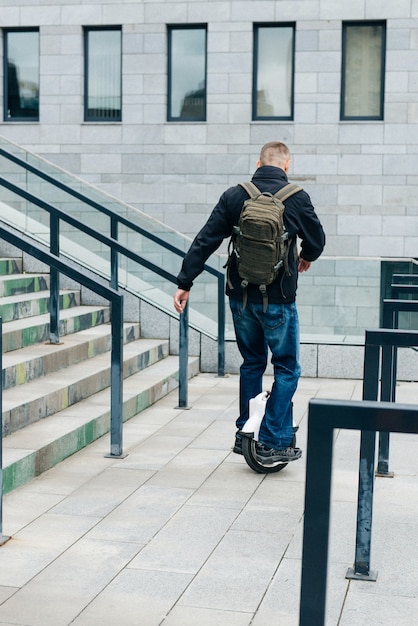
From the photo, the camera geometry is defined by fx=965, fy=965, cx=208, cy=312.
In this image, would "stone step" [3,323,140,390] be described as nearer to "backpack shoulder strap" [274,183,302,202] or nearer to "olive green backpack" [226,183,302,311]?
"olive green backpack" [226,183,302,311]

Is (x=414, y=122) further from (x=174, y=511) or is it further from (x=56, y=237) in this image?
(x=174, y=511)

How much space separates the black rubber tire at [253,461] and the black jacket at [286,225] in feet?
2.77

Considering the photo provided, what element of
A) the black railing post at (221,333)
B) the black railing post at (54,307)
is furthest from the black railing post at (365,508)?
the black railing post at (221,333)

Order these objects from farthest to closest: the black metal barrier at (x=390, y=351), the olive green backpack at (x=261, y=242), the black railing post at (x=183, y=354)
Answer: the black railing post at (x=183, y=354)
the olive green backpack at (x=261, y=242)
the black metal barrier at (x=390, y=351)

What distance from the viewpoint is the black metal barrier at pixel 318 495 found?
2.36 metres

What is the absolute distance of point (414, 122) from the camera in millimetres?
16422

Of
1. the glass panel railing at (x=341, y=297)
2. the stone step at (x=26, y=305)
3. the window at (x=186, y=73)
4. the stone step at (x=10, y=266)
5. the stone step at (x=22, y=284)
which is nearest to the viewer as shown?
the stone step at (x=26, y=305)

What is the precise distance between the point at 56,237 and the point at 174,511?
3921 mm

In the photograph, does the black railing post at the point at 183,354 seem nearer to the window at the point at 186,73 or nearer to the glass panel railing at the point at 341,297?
the glass panel railing at the point at 341,297

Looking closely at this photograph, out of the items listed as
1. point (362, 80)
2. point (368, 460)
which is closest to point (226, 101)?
point (362, 80)

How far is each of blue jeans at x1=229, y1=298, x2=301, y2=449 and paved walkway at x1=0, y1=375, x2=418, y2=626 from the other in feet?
0.99

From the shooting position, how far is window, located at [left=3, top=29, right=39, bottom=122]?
18.0 meters

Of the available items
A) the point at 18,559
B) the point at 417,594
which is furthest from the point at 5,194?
the point at 417,594

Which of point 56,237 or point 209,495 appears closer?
point 209,495
